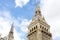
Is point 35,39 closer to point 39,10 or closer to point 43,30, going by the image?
point 43,30

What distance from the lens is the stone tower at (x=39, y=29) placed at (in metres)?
79.5

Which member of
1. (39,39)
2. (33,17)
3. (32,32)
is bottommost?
(39,39)

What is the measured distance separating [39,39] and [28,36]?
8409 millimetres

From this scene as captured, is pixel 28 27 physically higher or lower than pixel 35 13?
lower

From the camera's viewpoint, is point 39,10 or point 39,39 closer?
point 39,39

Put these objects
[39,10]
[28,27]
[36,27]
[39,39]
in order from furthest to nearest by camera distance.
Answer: [39,10] → [28,27] → [36,27] → [39,39]

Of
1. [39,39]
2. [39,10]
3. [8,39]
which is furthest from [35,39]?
[39,10]

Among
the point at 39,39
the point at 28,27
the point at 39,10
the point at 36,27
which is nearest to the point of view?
the point at 39,39

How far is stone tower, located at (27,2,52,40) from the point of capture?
79500 millimetres

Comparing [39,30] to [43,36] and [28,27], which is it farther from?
[28,27]

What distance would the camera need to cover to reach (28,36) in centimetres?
8406

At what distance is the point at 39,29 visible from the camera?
80250 mm

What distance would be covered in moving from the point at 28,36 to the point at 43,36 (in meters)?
7.97

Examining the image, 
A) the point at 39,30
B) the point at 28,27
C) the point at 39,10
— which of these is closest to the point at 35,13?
the point at 39,10
